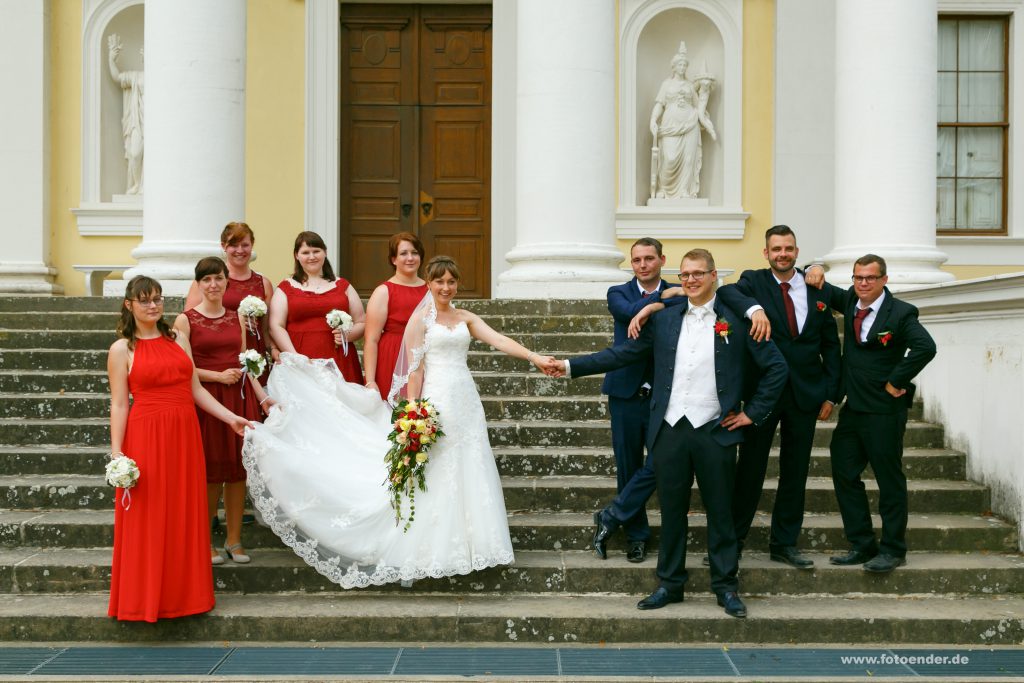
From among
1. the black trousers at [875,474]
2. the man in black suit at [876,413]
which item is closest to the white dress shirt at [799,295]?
the man in black suit at [876,413]

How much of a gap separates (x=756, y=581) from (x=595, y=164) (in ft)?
15.8

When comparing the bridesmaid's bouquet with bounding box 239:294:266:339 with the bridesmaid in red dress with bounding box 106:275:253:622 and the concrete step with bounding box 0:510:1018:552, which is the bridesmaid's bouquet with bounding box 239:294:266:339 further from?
the concrete step with bounding box 0:510:1018:552

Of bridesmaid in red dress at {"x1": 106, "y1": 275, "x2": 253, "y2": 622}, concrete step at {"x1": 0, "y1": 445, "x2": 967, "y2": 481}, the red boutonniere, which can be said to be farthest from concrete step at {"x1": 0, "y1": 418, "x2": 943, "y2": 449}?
bridesmaid in red dress at {"x1": 106, "y1": 275, "x2": 253, "y2": 622}

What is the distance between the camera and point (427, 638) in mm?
5965

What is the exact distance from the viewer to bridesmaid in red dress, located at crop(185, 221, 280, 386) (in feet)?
22.3

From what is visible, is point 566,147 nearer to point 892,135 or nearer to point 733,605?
point 892,135

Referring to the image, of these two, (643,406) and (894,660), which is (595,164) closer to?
(643,406)

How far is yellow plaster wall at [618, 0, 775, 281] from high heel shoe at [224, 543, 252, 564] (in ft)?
25.0

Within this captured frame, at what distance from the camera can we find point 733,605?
5.96m

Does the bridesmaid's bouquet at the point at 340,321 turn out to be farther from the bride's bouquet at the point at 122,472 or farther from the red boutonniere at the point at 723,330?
the red boutonniere at the point at 723,330

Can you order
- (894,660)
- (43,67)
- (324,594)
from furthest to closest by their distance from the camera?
(43,67)
(324,594)
(894,660)

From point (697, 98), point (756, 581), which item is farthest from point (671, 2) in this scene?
point (756, 581)

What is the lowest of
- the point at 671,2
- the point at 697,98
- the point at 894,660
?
the point at 894,660

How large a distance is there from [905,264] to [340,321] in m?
5.59
